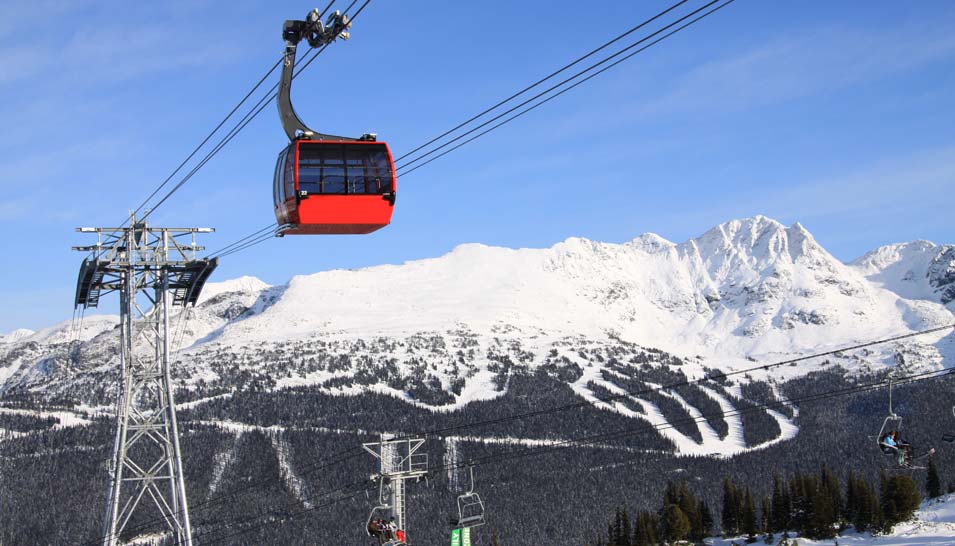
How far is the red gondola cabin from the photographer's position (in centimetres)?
3594

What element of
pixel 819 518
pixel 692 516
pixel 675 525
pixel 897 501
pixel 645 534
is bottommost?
pixel 645 534

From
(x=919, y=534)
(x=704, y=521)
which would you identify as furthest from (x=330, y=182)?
(x=704, y=521)

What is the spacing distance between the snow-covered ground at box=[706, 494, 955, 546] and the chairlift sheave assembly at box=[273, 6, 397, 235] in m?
95.0

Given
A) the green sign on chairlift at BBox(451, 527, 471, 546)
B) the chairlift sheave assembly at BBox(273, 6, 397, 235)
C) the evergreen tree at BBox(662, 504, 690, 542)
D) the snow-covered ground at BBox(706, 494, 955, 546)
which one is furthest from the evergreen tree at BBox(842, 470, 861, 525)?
the chairlift sheave assembly at BBox(273, 6, 397, 235)

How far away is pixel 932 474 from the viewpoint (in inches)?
7672

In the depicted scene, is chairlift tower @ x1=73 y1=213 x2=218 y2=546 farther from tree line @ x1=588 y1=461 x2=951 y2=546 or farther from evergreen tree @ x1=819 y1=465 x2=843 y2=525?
evergreen tree @ x1=819 y1=465 x2=843 y2=525

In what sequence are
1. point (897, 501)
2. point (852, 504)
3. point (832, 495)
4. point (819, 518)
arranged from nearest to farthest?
point (897, 501)
point (819, 518)
point (852, 504)
point (832, 495)

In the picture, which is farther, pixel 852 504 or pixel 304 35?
pixel 852 504

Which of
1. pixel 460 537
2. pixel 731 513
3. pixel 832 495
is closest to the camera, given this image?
pixel 460 537

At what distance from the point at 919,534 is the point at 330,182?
381 ft

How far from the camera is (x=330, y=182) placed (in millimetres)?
36281

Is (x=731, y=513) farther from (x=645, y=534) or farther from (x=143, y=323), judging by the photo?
(x=143, y=323)

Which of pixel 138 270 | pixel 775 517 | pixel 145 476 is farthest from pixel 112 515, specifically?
pixel 775 517

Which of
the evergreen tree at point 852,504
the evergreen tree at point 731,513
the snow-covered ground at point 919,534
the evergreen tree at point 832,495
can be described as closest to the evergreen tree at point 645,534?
the snow-covered ground at point 919,534
